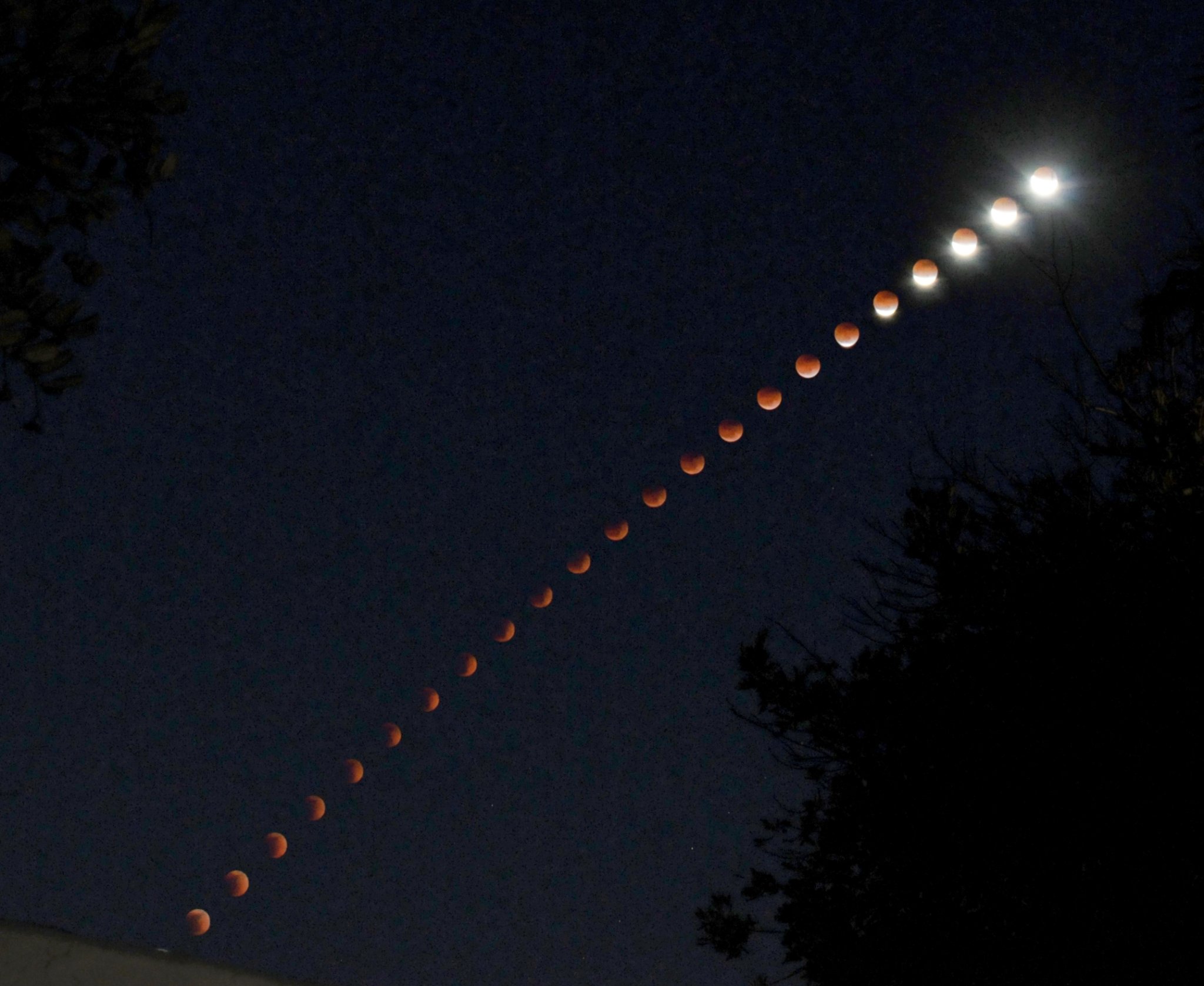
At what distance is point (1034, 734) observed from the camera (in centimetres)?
645

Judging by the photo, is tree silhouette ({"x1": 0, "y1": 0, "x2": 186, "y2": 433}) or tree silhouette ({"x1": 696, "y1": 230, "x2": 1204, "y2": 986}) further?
tree silhouette ({"x1": 696, "y1": 230, "x2": 1204, "y2": 986})

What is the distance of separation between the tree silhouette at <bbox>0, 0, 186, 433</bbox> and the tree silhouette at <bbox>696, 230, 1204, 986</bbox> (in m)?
5.36

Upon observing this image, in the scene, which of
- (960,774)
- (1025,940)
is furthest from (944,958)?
(960,774)

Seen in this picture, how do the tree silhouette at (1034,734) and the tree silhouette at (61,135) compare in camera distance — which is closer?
the tree silhouette at (61,135)

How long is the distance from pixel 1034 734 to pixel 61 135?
18.8 feet

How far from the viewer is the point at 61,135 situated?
123 inches

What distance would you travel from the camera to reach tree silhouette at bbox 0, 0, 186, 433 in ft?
9.63

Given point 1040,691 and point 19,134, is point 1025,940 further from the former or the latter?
point 19,134

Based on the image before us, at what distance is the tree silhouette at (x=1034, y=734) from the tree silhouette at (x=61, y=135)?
5356 millimetres

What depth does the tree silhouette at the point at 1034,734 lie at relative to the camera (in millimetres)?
6023

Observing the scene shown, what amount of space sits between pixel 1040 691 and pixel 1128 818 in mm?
822

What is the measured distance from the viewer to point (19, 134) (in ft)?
9.87

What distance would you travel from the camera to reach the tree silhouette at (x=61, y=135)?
2936mm

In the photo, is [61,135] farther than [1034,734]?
No
